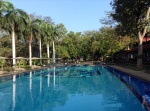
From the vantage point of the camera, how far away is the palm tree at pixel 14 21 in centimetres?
3484

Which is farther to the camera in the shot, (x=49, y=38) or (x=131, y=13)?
(x=49, y=38)

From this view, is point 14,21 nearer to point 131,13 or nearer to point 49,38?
point 131,13

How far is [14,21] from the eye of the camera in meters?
35.7

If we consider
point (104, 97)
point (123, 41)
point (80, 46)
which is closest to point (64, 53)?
point (80, 46)

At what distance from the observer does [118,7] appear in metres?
29.0

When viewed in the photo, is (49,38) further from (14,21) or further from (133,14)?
(133,14)

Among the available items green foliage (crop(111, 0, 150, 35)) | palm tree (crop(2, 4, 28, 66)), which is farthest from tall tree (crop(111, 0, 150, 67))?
palm tree (crop(2, 4, 28, 66))

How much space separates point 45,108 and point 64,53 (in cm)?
5480

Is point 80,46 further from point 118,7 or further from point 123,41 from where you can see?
point 118,7

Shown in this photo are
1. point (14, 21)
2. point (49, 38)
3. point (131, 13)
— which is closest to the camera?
point (131, 13)

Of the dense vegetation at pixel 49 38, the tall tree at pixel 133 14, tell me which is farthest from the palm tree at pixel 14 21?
the tall tree at pixel 133 14

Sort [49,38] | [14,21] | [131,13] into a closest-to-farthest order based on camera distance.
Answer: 1. [131,13]
2. [14,21]
3. [49,38]

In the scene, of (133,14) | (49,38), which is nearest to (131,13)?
(133,14)

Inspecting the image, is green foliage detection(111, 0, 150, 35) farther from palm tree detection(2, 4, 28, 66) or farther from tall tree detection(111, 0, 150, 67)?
palm tree detection(2, 4, 28, 66)
